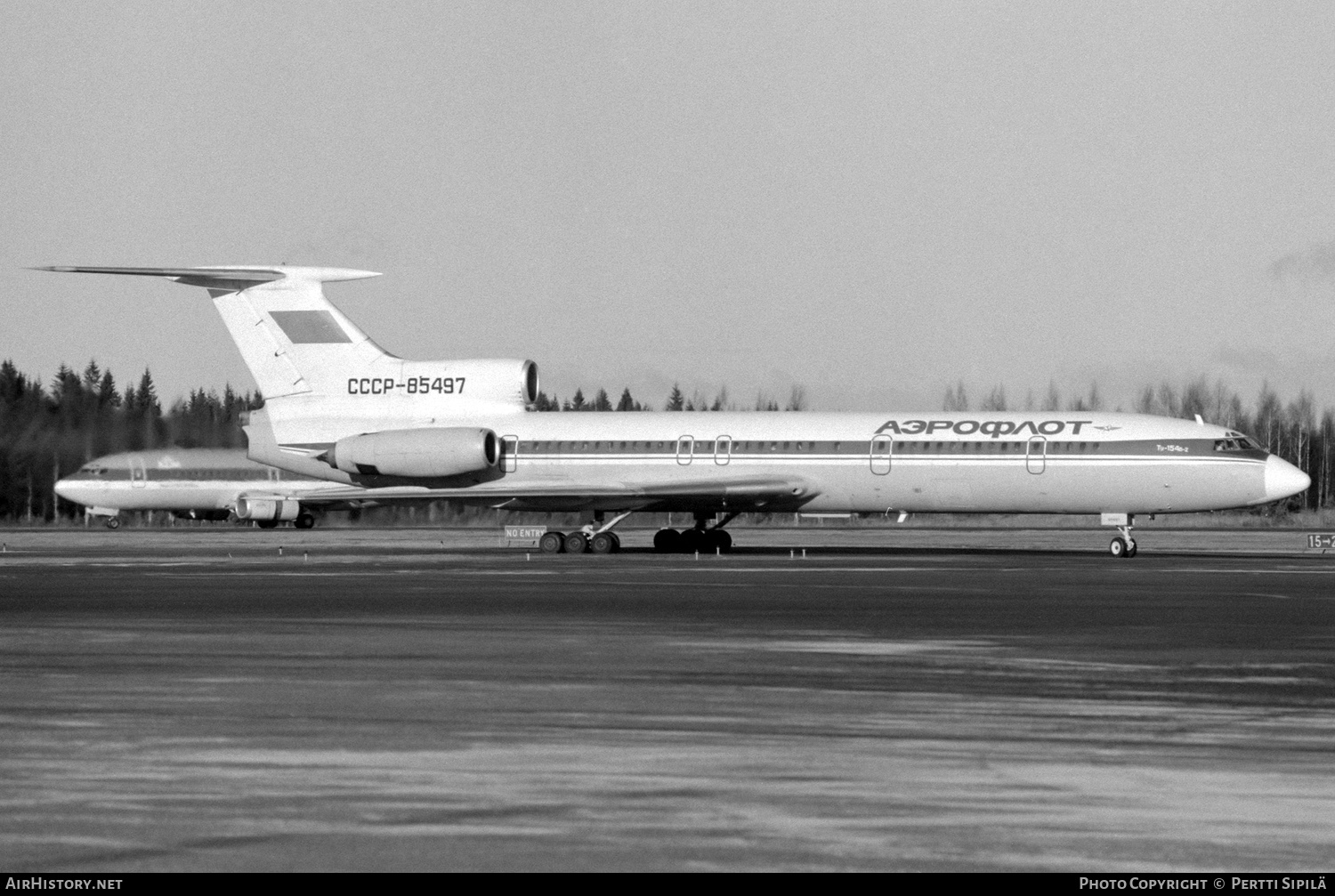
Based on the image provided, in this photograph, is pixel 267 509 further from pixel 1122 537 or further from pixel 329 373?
pixel 1122 537

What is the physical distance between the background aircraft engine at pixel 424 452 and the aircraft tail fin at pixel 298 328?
2522 mm

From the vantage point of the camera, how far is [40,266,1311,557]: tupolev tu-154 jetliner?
A: 40750 mm

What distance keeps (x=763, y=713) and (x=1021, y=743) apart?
2.07 m

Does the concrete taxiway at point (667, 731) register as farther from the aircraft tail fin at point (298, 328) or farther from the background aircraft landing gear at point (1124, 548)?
the aircraft tail fin at point (298, 328)

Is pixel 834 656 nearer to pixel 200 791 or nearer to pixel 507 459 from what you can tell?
pixel 200 791

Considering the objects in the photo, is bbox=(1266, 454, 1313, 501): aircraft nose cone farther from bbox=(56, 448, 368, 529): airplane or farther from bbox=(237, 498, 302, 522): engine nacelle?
bbox=(56, 448, 368, 529): airplane

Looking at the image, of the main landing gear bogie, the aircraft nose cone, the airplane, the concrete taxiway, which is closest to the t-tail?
the main landing gear bogie

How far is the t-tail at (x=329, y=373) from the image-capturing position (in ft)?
150

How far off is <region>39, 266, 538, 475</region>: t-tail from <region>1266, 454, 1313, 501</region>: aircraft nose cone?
18674mm

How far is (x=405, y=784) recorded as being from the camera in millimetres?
9406

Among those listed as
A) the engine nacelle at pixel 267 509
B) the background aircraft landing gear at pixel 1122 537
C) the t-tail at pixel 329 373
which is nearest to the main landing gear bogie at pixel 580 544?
the t-tail at pixel 329 373

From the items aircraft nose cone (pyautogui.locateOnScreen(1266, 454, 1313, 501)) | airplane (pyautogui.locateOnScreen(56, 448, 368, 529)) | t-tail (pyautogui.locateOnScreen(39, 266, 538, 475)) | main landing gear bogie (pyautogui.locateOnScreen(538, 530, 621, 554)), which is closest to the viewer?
aircraft nose cone (pyautogui.locateOnScreen(1266, 454, 1313, 501))

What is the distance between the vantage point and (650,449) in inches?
1740

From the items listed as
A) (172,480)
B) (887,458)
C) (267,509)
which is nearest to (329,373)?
(887,458)
